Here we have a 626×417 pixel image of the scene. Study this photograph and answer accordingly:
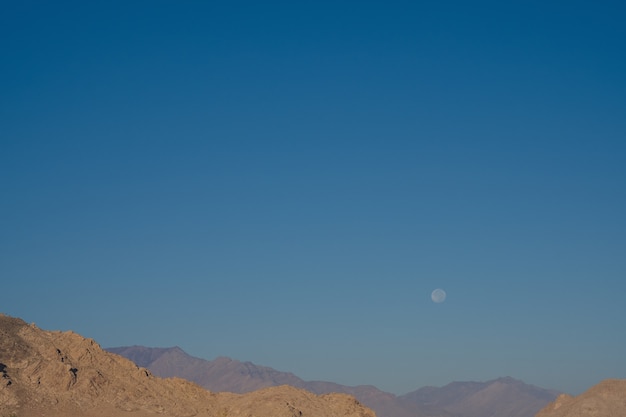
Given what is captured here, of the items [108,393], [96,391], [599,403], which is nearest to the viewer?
[96,391]

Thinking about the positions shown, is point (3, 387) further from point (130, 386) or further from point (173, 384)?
point (173, 384)

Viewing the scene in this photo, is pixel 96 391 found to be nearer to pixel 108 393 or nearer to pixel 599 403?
pixel 108 393

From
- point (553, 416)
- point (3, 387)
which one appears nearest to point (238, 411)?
point (3, 387)

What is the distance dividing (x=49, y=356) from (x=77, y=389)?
16.7 feet

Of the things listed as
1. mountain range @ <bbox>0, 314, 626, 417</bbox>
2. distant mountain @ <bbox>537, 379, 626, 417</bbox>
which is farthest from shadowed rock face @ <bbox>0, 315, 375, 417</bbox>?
distant mountain @ <bbox>537, 379, 626, 417</bbox>

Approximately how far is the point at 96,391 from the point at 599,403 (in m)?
52.0

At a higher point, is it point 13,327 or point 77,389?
point 13,327

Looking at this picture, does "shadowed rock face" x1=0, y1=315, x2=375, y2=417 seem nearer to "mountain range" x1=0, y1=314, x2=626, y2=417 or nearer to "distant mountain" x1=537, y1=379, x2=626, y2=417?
"mountain range" x1=0, y1=314, x2=626, y2=417

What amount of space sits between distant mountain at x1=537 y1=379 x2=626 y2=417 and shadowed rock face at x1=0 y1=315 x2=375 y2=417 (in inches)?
866

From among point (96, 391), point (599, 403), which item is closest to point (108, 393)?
point (96, 391)

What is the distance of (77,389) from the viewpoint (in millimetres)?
68625

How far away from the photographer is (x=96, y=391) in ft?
228

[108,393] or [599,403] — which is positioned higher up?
[599,403]

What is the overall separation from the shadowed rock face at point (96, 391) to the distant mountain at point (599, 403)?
21990mm
